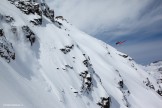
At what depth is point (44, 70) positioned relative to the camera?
27094 millimetres

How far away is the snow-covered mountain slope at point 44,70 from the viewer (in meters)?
19.4

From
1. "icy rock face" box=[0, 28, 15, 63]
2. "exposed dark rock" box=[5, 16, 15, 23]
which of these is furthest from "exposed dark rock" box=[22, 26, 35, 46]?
"icy rock face" box=[0, 28, 15, 63]

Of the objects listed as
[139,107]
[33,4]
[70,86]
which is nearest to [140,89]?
[139,107]

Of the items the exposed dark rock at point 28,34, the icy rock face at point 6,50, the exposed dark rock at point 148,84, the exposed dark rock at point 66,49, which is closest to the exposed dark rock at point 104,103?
the exposed dark rock at point 66,49

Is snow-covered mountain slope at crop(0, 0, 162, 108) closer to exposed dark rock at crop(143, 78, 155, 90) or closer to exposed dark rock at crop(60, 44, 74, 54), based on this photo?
exposed dark rock at crop(60, 44, 74, 54)

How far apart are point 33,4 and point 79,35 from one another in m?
23.4

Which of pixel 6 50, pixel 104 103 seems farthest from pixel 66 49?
pixel 6 50

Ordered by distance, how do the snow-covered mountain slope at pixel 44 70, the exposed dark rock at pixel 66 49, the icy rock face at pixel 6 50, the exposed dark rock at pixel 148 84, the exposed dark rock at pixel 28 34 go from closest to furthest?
the snow-covered mountain slope at pixel 44 70 < the icy rock face at pixel 6 50 < the exposed dark rock at pixel 28 34 < the exposed dark rock at pixel 66 49 < the exposed dark rock at pixel 148 84

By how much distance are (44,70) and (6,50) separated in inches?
257

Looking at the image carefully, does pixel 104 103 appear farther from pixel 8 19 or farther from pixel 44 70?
pixel 8 19

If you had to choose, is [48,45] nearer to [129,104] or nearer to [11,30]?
[11,30]

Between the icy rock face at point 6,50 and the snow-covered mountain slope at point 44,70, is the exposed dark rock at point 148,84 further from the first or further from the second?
the icy rock face at point 6,50

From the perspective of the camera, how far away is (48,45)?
32.3 meters

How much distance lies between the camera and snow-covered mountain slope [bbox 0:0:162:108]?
19391mm
